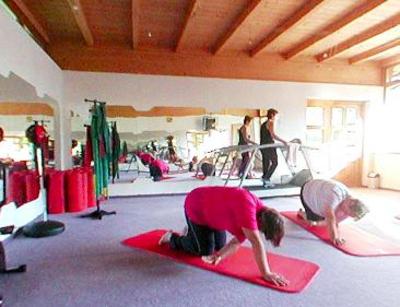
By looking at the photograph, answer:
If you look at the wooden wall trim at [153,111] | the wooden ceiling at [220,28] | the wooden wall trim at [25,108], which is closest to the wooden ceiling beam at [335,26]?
the wooden ceiling at [220,28]

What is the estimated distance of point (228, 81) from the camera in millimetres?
6543

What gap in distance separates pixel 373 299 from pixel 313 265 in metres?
0.60

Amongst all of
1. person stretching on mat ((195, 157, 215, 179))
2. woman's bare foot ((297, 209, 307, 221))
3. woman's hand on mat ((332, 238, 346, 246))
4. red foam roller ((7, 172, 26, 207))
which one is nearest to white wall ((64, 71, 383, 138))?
person stretching on mat ((195, 157, 215, 179))

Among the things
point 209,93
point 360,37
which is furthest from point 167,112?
point 360,37

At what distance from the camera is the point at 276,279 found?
7.86 feet

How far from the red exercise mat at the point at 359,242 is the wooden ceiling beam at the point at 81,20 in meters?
4.15

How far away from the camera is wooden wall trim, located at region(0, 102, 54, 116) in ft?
16.5

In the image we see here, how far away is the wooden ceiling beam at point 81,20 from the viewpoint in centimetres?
422

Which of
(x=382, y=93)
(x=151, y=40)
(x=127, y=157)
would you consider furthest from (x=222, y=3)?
(x=382, y=93)

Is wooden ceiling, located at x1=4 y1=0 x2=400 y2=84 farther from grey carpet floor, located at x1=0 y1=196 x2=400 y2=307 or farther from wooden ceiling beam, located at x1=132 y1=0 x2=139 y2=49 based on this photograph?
grey carpet floor, located at x1=0 y1=196 x2=400 y2=307

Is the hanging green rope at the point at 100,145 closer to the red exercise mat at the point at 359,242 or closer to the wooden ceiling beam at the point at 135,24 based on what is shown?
the wooden ceiling beam at the point at 135,24

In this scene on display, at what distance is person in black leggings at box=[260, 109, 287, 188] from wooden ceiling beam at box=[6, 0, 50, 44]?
13.7 feet

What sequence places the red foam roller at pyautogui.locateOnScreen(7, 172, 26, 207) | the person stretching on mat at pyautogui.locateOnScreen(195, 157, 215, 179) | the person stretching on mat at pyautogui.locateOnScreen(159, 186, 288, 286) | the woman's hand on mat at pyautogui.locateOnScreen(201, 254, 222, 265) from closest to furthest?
the person stretching on mat at pyautogui.locateOnScreen(159, 186, 288, 286), the woman's hand on mat at pyautogui.locateOnScreen(201, 254, 222, 265), the red foam roller at pyautogui.locateOnScreen(7, 172, 26, 207), the person stretching on mat at pyautogui.locateOnScreen(195, 157, 215, 179)

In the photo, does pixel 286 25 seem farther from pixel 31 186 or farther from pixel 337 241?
pixel 31 186
